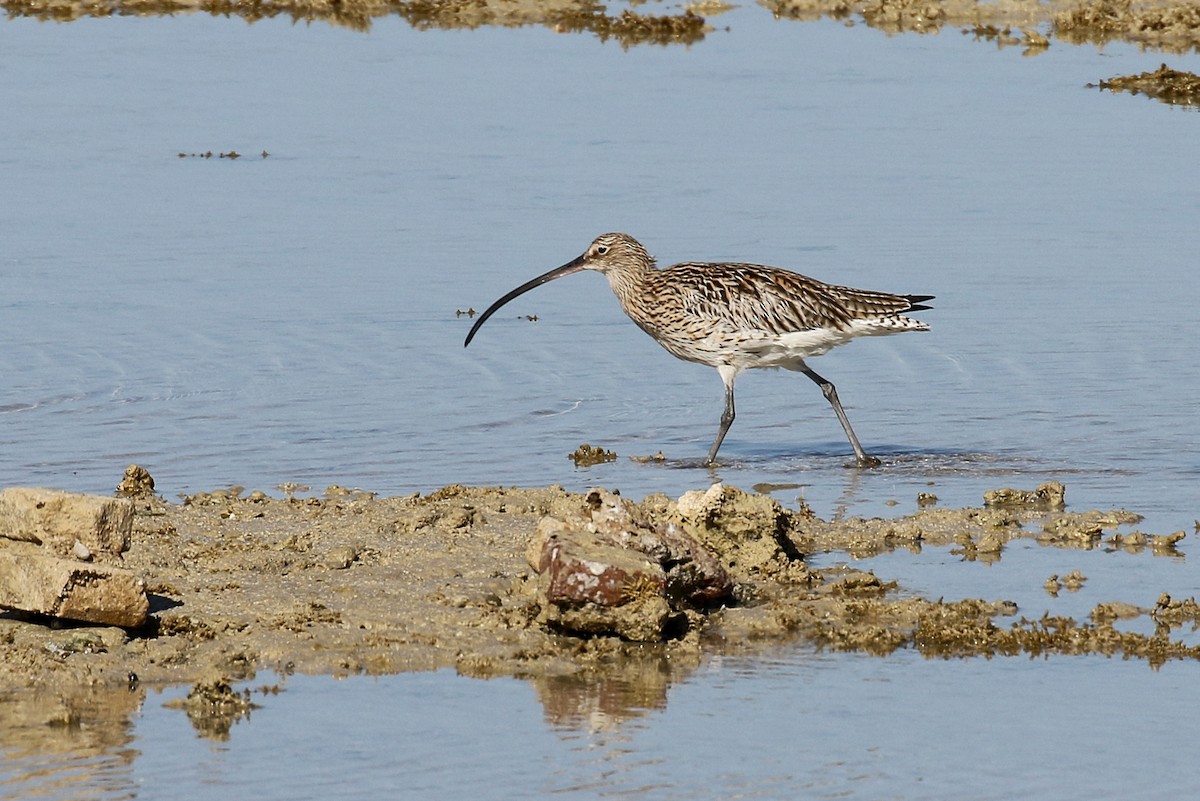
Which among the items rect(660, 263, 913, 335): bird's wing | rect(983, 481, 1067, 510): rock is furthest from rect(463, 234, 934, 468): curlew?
rect(983, 481, 1067, 510): rock

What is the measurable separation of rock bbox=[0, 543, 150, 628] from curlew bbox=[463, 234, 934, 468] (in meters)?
5.26

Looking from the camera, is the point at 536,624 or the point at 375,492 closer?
the point at 536,624

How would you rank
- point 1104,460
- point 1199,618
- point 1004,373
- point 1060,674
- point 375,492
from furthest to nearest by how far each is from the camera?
1. point 1004,373
2. point 1104,460
3. point 375,492
4. point 1199,618
5. point 1060,674

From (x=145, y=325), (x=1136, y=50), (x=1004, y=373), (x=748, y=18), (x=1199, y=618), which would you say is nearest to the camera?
(x=1199, y=618)

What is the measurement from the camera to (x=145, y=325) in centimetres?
1502

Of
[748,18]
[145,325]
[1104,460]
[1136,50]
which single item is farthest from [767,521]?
[748,18]

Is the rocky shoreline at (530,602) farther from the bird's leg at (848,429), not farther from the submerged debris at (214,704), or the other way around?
the bird's leg at (848,429)

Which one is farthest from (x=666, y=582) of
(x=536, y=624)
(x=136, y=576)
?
(x=136, y=576)

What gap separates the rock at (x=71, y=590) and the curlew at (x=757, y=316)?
17.3 ft

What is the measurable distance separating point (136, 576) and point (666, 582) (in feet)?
6.28

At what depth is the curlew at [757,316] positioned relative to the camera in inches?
490

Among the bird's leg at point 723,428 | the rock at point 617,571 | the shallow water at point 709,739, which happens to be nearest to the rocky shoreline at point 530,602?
the rock at point 617,571

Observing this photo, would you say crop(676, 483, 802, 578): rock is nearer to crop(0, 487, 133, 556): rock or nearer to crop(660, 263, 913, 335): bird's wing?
crop(0, 487, 133, 556): rock

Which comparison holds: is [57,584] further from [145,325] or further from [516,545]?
[145,325]
